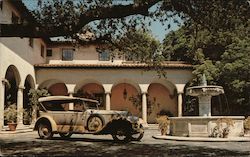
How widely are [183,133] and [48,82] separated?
16391mm

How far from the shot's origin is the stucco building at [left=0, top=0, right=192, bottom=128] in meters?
23.8

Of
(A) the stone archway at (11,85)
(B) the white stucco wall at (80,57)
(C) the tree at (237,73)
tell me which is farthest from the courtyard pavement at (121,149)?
(B) the white stucco wall at (80,57)

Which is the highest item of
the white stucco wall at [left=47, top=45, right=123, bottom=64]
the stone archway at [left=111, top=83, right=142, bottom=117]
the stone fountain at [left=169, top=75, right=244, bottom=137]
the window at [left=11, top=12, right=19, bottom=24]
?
the window at [left=11, top=12, right=19, bottom=24]

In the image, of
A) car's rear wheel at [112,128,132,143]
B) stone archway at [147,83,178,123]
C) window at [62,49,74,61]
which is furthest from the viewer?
window at [62,49,74,61]

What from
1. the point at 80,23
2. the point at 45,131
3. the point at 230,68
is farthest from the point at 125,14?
the point at 230,68

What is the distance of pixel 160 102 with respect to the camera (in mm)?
33906

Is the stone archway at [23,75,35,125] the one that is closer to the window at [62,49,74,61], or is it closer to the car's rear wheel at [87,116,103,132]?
the window at [62,49,74,61]

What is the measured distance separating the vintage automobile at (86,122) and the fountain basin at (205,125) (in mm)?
2200

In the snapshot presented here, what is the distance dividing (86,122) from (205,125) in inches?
200

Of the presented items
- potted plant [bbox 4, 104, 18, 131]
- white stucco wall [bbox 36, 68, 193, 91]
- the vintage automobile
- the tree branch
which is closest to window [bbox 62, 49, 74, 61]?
white stucco wall [bbox 36, 68, 193, 91]

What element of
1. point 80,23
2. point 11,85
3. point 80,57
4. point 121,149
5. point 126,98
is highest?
point 80,57

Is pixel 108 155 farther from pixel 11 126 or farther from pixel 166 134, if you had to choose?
pixel 11 126

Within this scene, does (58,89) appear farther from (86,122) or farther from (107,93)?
(86,122)

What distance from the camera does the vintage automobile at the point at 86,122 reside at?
1552cm
